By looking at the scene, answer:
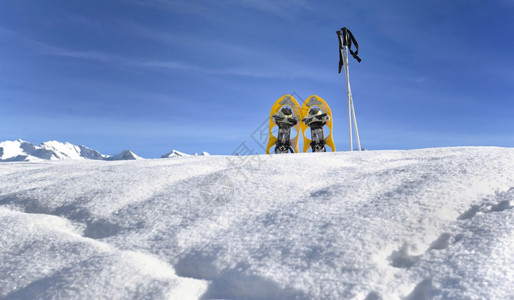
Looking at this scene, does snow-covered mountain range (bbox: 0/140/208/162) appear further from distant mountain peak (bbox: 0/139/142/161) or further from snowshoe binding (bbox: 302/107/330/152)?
snowshoe binding (bbox: 302/107/330/152)

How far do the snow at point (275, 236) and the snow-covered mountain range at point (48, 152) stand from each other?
362ft

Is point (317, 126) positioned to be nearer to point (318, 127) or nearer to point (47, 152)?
point (318, 127)

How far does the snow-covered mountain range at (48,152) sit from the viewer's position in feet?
366

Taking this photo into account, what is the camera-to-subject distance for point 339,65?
8.35 metres

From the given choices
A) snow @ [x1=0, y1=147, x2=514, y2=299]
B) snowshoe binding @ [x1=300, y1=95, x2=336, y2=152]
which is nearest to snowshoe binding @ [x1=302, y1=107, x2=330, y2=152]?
snowshoe binding @ [x1=300, y1=95, x2=336, y2=152]

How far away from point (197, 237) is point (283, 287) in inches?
28.2

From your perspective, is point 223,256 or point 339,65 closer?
point 223,256

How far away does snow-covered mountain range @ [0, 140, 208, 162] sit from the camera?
111625 millimetres

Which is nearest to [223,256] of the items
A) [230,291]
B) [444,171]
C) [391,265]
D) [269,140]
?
[230,291]

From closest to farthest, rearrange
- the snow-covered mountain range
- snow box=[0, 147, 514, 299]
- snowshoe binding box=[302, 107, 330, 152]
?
snow box=[0, 147, 514, 299] → snowshoe binding box=[302, 107, 330, 152] → the snow-covered mountain range

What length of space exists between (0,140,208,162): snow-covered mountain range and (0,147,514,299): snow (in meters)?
110

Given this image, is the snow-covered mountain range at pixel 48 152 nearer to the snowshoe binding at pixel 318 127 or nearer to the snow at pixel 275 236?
the snowshoe binding at pixel 318 127

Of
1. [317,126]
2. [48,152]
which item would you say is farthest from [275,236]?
[48,152]

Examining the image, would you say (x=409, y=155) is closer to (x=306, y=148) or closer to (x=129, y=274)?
(x=129, y=274)
